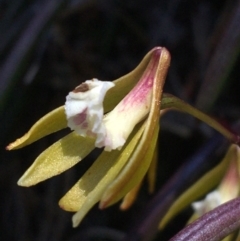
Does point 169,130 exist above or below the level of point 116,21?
below

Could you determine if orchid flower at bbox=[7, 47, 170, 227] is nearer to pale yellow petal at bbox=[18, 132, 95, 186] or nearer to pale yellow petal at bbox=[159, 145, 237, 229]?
pale yellow petal at bbox=[18, 132, 95, 186]

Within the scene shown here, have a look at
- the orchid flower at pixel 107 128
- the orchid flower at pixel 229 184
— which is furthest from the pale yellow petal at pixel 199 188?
the orchid flower at pixel 107 128

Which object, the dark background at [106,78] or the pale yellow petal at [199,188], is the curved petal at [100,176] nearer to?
the pale yellow petal at [199,188]

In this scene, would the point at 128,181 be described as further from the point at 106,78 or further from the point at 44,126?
the point at 106,78

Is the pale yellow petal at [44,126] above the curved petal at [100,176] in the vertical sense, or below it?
above

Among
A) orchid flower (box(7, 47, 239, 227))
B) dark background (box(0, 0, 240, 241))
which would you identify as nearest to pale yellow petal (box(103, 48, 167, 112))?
orchid flower (box(7, 47, 239, 227))

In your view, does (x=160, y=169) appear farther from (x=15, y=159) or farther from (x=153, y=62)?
(x=153, y=62)

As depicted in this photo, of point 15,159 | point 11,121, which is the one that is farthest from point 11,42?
point 15,159
